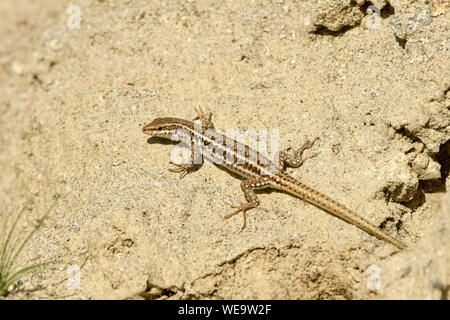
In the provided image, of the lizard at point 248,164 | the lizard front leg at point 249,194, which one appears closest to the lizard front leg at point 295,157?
the lizard at point 248,164

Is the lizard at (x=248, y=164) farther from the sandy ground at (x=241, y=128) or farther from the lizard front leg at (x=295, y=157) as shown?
the sandy ground at (x=241, y=128)

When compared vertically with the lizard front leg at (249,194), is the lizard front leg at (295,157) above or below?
above

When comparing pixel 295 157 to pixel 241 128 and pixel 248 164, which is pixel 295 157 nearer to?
pixel 248 164

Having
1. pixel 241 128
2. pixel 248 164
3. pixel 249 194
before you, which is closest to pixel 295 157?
pixel 248 164

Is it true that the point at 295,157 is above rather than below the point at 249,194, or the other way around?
above

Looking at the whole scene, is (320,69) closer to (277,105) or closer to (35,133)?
(277,105)

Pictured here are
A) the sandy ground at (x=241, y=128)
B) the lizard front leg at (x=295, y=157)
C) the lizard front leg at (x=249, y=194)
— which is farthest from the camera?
the lizard front leg at (x=295, y=157)

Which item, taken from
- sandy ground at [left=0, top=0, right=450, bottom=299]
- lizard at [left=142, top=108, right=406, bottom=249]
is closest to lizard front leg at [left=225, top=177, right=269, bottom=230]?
lizard at [left=142, top=108, right=406, bottom=249]
